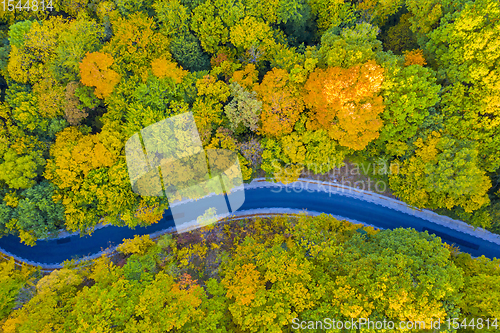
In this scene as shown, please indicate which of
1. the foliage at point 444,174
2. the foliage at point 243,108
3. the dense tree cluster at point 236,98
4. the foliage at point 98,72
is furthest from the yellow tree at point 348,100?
the foliage at point 98,72

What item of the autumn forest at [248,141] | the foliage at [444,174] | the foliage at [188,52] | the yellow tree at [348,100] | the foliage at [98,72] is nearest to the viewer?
the autumn forest at [248,141]

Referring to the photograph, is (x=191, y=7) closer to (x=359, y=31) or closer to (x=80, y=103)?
(x=80, y=103)

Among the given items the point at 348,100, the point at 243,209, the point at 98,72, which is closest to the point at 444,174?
the point at 348,100

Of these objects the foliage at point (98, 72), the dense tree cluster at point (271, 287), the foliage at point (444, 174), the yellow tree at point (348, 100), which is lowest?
the dense tree cluster at point (271, 287)

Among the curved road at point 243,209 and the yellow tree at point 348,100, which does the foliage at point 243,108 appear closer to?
the yellow tree at point 348,100

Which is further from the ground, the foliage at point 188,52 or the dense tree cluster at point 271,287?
the foliage at point 188,52

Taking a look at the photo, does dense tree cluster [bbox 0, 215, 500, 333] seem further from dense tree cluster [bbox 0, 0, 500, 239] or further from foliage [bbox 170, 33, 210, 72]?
foliage [bbox 170, 33, 210, 72]

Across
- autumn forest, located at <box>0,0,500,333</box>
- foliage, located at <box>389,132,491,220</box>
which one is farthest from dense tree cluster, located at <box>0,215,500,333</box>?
foliage, located at <box>389,132,491,220</box>
